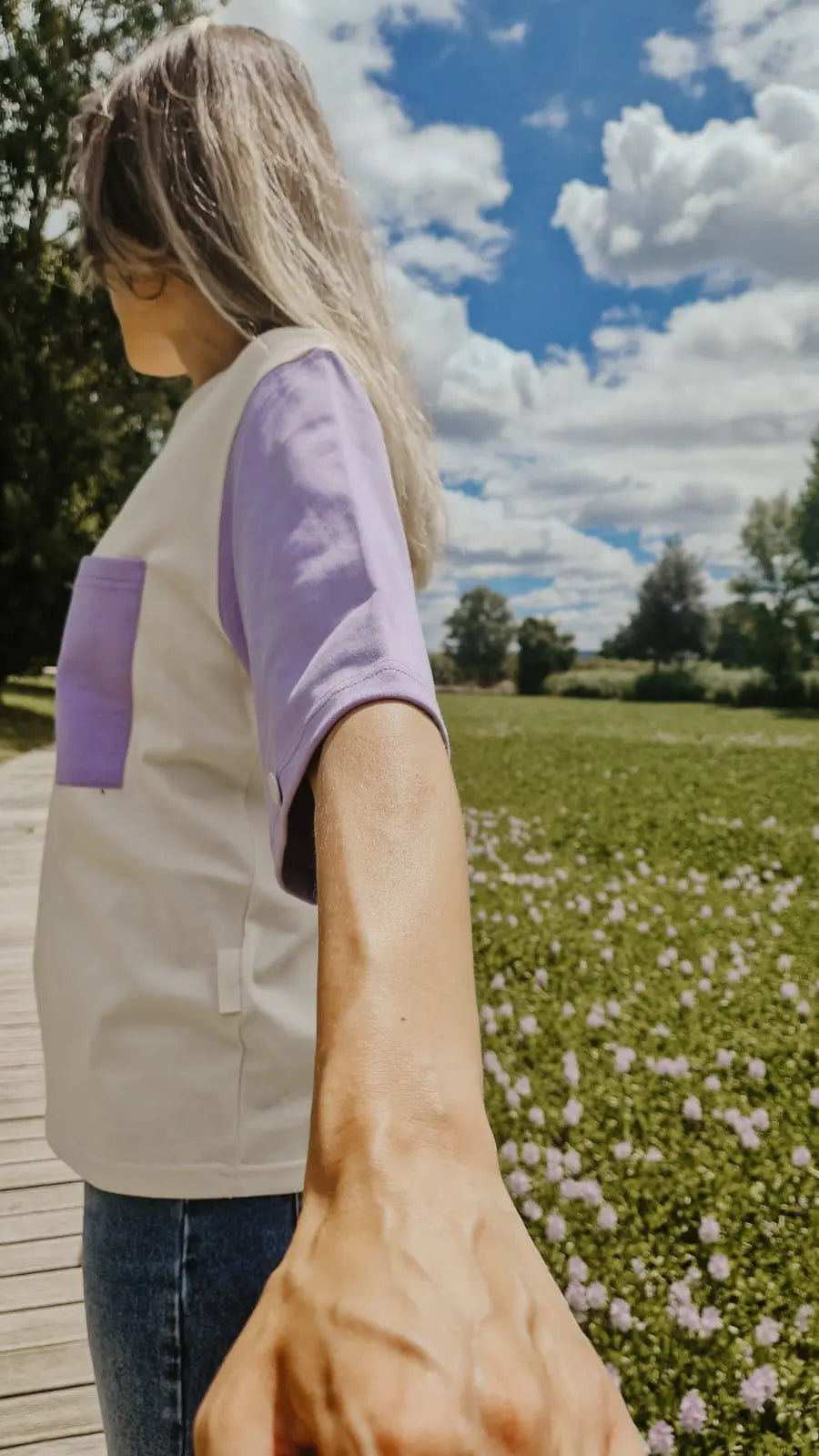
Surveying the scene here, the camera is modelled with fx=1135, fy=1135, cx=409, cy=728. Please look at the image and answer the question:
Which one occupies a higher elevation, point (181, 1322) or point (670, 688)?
point (181, 1322)

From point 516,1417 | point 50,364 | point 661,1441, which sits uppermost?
point 50,364

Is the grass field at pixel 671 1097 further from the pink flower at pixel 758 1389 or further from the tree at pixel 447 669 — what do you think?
the tree at pixel 447 669

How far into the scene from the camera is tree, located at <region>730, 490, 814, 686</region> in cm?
4472

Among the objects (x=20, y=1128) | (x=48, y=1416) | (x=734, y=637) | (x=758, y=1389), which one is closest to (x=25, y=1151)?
(x=20, y=1128)

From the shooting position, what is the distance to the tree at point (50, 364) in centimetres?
1473

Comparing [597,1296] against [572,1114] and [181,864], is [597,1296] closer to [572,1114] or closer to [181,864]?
[572,1114]

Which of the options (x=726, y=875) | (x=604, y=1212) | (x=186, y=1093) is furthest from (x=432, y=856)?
(x=726, y=875)

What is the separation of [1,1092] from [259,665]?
3.80m

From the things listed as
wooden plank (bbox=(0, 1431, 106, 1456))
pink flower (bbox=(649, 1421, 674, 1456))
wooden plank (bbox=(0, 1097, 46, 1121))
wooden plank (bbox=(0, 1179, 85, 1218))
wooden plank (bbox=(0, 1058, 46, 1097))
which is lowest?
pink flower (bbox=(649, 1421, 674, 1456))

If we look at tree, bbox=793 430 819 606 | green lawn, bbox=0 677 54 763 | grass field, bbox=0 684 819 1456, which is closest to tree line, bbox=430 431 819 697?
tree, bbox=793 430 819 606

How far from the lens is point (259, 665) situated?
2.34 ft

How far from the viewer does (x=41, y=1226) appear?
10.4 feet

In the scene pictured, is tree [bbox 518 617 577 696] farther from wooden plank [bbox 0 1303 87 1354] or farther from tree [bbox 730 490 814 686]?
wooden plank [bbox 0 1303 87 1354]

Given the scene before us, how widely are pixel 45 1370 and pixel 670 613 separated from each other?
63883 millimetres
